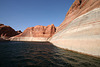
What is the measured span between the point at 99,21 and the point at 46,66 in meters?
7.61

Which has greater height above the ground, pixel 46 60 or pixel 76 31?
pixel 76 31

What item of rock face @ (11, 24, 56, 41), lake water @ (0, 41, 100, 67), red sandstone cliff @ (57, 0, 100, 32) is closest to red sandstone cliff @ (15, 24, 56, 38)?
rock face @ (11, 24, 56, 41)

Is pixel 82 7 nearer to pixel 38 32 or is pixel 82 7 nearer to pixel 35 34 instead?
pixel 38 32

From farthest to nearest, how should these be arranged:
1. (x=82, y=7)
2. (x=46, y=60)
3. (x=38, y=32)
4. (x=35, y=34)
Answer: (x=38, y=32) → (x=35, y=34) → (x=82, y=7) → (x=46, y=60)

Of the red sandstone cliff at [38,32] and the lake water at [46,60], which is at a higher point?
the red sandstone cliff at [38,32]

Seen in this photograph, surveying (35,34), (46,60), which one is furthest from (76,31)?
(35,34)

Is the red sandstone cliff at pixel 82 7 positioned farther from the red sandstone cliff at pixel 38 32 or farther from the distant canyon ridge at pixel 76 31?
the red sandstone cliff at pixel 38 32

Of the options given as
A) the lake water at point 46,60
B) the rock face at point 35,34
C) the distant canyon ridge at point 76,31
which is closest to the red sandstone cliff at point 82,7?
the distant canyon ridge at point 76,31

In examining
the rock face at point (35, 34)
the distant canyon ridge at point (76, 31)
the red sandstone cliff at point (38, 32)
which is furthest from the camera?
the red sandstone cliff at point (38, 32)

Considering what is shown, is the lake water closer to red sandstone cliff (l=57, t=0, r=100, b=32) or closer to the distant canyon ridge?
the distant canyon ridge

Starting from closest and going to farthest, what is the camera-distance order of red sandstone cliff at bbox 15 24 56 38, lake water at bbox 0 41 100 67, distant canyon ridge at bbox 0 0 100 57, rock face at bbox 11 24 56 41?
lake water at bbox 0 41 100 67 → distant canyon ridge at bbox 0 0 100 57 → rock face at bbox 11 24 56 41 → red sandstone cliff at bbox 15 24 56 38

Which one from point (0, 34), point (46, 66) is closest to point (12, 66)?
point (46, 66)

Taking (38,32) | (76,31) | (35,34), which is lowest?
(76,31)

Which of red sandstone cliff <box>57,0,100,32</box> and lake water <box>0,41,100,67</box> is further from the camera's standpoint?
red sandstone cliff <box>57,0,100,32</box>
